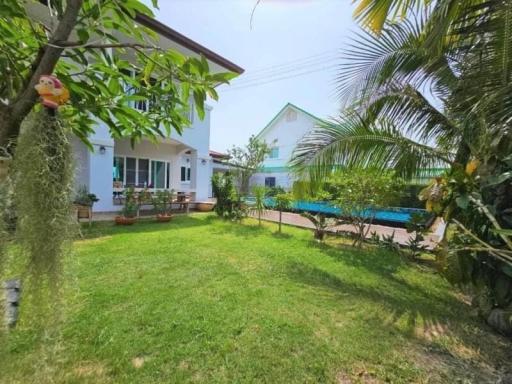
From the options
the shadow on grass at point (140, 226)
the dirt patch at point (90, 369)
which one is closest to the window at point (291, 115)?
the shadow on grass at point (140, 226)

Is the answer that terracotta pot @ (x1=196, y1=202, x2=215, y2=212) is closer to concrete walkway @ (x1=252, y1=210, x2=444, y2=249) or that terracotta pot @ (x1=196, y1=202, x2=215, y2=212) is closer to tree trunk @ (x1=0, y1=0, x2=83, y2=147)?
concrete walkway @ (x1=252, y1=210, x2=444, y2=249)

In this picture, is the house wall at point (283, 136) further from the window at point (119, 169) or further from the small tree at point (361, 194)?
the small tree at point (361, 194)

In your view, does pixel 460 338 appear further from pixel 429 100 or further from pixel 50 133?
pixel 50 133

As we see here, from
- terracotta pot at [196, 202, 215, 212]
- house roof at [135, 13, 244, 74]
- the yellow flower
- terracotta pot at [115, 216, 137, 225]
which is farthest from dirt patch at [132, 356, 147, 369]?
terracotta pot at [196, 202, 215, 212]

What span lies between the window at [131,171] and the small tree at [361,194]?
433 inches

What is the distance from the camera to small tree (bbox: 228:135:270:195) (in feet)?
57.1

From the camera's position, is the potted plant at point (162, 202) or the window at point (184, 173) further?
the window at point (184, 173)

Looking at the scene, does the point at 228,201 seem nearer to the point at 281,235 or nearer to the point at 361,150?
the point at 281,235

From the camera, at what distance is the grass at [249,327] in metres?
2.64

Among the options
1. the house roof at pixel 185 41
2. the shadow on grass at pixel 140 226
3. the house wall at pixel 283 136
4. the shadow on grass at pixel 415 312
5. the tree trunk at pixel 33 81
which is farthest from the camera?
the house wall at pixel 283 136

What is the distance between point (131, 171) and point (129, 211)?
5078 mm

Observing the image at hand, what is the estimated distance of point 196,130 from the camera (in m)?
15.0

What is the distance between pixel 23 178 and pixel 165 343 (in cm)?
254

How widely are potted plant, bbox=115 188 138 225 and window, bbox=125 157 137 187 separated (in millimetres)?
4145
